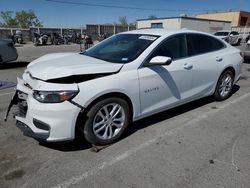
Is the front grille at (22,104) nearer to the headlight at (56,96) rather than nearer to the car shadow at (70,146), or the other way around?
the headlight at (56,96)

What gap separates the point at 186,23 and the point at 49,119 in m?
32.3

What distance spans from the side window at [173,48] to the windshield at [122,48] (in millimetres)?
184

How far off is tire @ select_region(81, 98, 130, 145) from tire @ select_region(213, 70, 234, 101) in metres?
2.50

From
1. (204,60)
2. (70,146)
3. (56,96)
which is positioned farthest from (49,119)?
(204,60)

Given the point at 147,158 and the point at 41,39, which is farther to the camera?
the point at 41,39

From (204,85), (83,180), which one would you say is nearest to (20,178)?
(83,180)

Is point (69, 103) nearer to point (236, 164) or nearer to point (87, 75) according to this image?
point (87, 75)

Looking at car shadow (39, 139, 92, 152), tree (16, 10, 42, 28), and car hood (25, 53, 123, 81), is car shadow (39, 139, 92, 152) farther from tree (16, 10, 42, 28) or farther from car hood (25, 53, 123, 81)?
tree (16, 10, 42, 28)

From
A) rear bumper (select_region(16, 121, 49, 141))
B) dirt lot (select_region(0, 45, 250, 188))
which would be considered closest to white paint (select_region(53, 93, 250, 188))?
dirt lot (select_region(0, 45, 250, 188))

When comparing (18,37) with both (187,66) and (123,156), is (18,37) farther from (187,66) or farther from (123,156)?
(123,156)

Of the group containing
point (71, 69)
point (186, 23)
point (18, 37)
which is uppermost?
point (186, 23)

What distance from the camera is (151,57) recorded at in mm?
3629

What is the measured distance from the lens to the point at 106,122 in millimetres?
3359

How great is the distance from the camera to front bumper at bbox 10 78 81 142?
2877 mm
